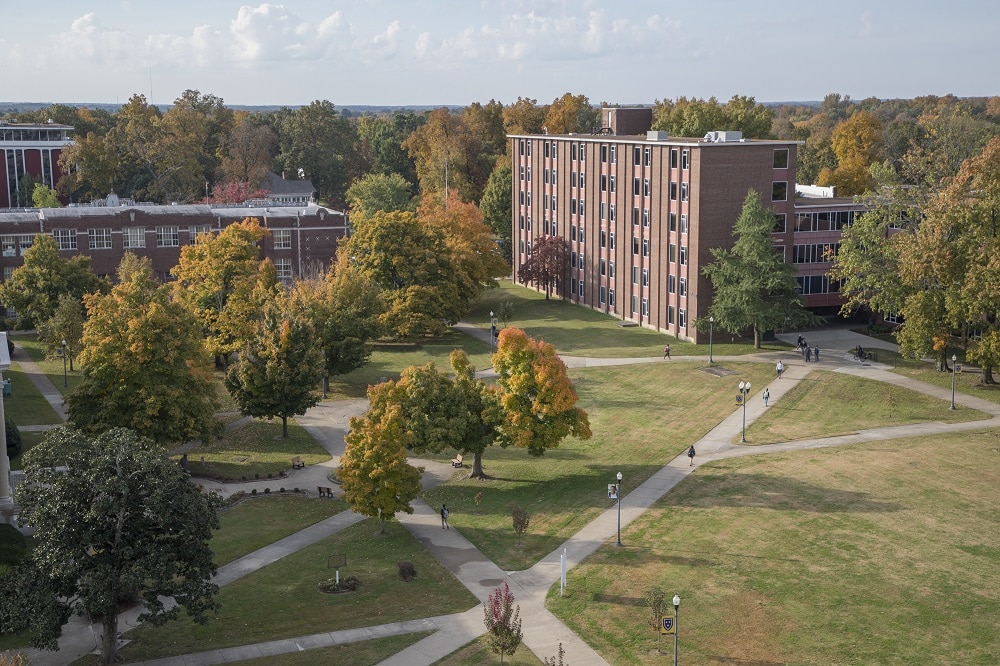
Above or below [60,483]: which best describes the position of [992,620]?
below

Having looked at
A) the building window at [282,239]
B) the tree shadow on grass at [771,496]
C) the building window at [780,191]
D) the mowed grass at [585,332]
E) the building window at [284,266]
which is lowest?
the tree shadow on grass at [771,496]

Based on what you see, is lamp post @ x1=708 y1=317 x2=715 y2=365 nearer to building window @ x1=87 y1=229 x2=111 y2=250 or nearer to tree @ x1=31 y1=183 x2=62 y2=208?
building window @ x1=87 y1=229 x2=111 y2=250

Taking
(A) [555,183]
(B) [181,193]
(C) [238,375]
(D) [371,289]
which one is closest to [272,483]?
(C) [238,375]

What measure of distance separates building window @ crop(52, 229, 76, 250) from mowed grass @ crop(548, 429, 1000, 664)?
6514cm

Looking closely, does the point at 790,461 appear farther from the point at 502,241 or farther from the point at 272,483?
the point at 502,241

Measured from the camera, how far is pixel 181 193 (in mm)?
134125

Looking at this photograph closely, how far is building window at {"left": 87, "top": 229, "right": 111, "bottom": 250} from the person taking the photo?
9538 centimetres

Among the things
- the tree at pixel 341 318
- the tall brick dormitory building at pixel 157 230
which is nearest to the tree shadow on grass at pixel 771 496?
the tree at pixel 341 318

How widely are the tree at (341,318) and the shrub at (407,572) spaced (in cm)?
2551

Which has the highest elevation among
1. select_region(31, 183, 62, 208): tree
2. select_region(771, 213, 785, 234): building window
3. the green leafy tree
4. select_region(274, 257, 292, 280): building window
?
select_region(31, 183, 62, 208): tree

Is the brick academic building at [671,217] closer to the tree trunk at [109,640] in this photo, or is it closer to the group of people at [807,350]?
the group of people at [807,350]

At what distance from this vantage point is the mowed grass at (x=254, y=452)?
55.2m

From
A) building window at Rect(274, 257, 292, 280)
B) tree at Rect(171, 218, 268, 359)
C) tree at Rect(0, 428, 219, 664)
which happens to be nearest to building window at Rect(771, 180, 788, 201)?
tree at Rect(171, 218, 268, 359)

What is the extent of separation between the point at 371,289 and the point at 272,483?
77.6 ft
